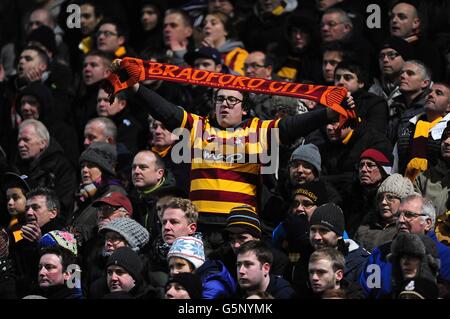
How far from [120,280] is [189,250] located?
69cm

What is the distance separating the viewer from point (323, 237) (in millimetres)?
14117

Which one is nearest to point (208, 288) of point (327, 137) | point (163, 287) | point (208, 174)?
point (163, 287)

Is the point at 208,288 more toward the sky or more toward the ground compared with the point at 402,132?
more toward the ground

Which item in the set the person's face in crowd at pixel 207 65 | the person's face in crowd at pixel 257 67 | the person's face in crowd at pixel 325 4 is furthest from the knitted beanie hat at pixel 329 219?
the person's face in crowd at pixel 325 4

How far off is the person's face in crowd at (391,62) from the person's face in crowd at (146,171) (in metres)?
3.00

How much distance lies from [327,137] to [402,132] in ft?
2.72

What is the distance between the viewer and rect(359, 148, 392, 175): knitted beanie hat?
51.2ft

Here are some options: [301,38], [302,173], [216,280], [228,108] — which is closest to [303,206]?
[302,173]

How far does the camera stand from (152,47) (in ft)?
65.6

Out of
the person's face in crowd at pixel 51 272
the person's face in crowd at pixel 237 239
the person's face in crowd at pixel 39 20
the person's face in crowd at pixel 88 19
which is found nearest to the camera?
the person's face in crowd at pixel 237 239

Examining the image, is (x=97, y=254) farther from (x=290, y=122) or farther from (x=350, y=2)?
(x=350, y=2)

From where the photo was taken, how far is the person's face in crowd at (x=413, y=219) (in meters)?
13.9

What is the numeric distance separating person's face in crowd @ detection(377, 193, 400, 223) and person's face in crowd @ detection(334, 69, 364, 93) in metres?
2.46

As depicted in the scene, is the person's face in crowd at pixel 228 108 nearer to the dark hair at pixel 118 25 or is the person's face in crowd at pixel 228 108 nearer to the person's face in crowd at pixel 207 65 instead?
the person's face in crowd at pixel 207 65
